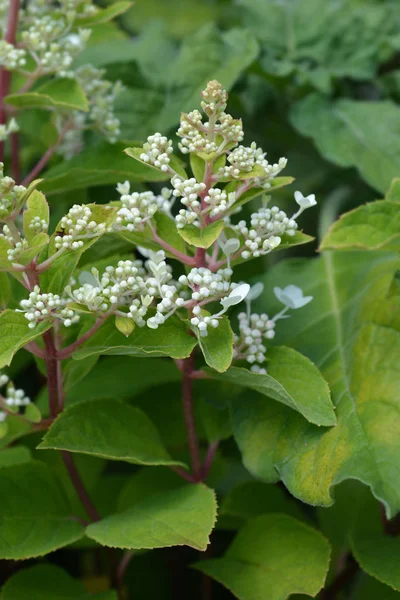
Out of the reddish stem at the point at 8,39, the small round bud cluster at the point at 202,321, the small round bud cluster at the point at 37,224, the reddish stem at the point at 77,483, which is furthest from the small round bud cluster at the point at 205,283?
the reddish stem at the point at 8,39

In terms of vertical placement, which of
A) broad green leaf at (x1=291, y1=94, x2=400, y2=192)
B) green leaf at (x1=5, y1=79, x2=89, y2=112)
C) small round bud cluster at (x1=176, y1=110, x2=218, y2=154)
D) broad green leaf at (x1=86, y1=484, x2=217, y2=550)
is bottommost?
broad green leaf at (x1=86, y1=484, x2=217, y2=550)

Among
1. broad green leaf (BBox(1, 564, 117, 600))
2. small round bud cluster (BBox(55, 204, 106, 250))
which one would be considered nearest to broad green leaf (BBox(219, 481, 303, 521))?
broad green leaf (BBox(1, 564, 117, 600))

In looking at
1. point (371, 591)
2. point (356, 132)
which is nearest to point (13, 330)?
point (371, 591)

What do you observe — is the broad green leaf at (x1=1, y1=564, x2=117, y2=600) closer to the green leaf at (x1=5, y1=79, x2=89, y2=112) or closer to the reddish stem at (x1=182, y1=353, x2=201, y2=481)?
the reddish stem at (x1=182, y1=353, x2=201, y2=481)

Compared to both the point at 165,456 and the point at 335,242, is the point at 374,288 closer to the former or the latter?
the point at 335,242

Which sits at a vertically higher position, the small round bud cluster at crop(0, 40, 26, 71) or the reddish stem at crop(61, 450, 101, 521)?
the small round bud cluster at crop(0, 40, 26, 71)

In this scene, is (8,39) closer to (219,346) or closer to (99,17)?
(99,17)
